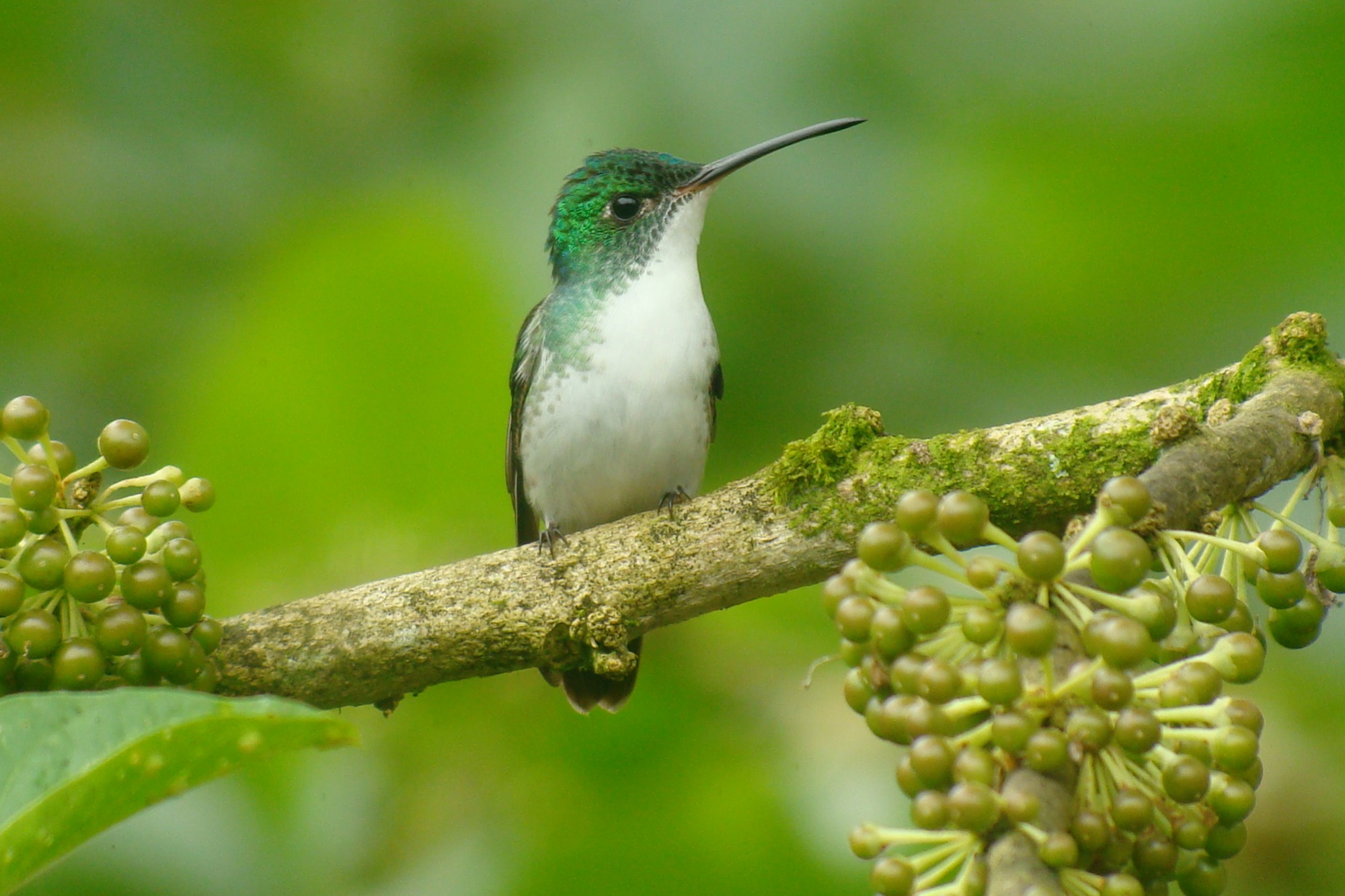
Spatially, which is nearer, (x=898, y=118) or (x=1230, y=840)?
(x=1230, y=840)

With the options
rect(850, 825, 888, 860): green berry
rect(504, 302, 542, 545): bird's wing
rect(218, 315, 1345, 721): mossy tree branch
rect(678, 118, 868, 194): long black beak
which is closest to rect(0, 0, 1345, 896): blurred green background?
rect(678, 118, 868, 194): long black beak

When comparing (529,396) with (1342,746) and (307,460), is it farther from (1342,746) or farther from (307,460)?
(1342,746)

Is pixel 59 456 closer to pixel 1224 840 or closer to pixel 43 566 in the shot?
pixel 43 566

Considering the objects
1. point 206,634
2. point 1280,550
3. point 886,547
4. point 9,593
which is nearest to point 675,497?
point 206,634

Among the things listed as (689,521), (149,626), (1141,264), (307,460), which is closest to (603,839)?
(689,521)

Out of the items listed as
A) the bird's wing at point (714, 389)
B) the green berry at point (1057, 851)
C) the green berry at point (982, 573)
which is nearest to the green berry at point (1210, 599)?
the green berry at point (982, 573)

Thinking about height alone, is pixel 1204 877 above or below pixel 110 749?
below
